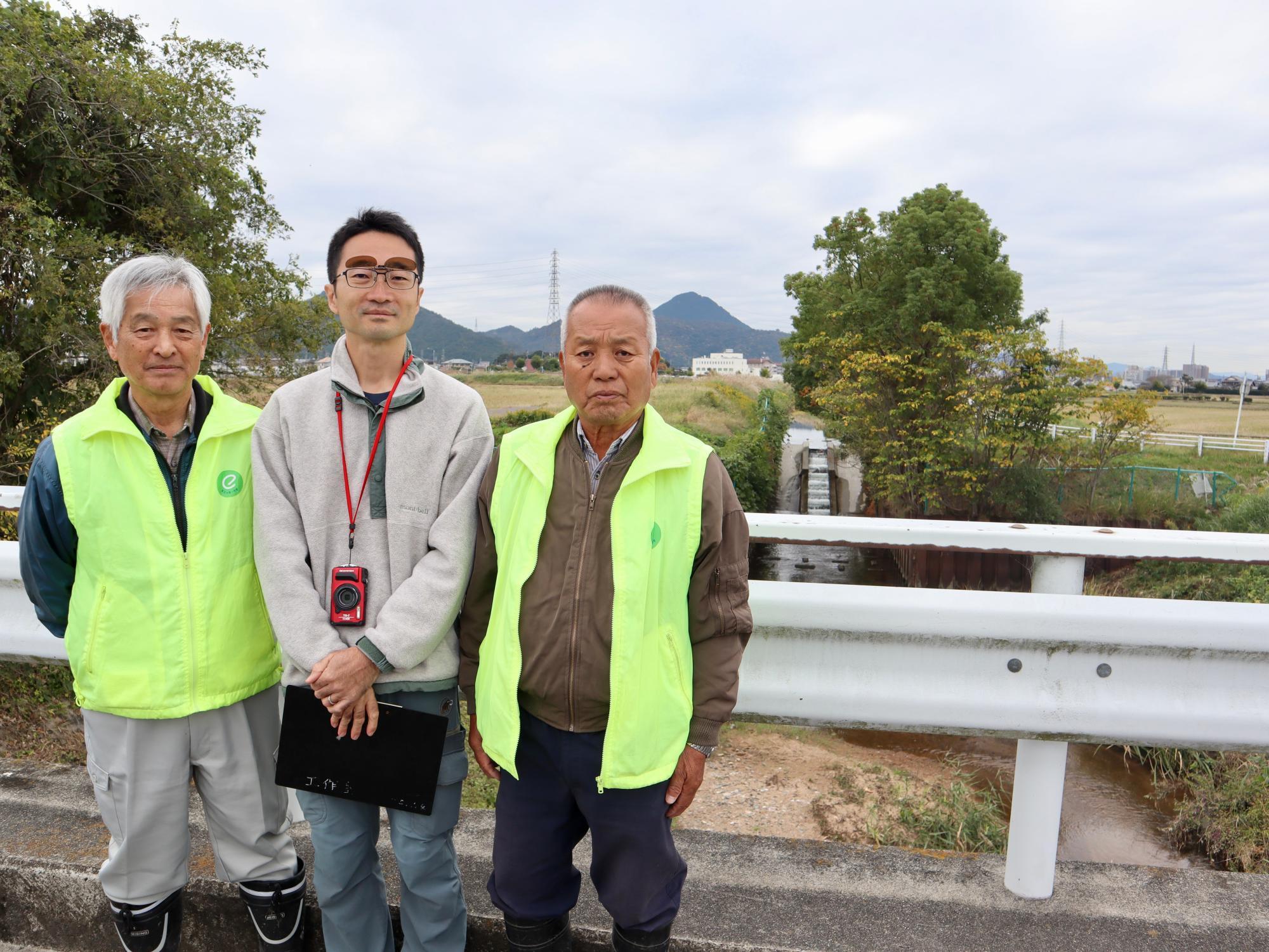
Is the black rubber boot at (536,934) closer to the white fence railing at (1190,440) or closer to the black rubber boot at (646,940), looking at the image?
the black rubber boot at (646,940)

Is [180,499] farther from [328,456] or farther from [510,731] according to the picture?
[510,731]

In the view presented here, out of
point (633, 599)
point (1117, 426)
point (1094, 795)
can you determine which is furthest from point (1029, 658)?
point (1117, 426)

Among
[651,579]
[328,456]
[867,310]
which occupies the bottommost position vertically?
[651,579]

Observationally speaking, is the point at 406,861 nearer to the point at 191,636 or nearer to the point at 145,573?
the point at 191,636

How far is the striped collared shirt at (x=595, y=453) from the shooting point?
181 cm

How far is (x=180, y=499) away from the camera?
1900mm

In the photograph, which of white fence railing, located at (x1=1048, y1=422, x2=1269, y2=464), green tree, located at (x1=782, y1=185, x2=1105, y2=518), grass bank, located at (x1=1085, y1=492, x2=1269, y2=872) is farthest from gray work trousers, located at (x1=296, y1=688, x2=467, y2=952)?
white fence railing, located at (x1=1048, y1=422, x2=1269, y2=464)

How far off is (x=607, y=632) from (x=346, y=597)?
550mm

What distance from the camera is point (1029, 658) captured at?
1.89 meters

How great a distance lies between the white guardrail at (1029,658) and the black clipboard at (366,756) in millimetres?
712

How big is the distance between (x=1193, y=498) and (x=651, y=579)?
2422 cm

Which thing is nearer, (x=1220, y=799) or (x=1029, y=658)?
(x=1029, y=658)

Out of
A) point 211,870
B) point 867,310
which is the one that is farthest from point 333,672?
point 867,310

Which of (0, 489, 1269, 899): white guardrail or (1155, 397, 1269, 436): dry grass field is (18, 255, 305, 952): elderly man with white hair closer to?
(0, 489, 1269, 899): white guardrail
